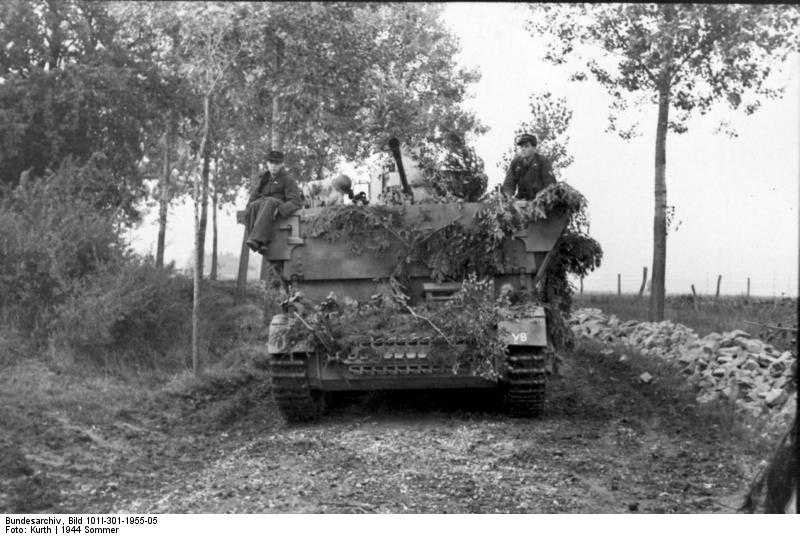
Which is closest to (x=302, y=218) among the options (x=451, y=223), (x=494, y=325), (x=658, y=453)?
(x=451, y=223)

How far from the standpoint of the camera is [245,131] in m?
13.0

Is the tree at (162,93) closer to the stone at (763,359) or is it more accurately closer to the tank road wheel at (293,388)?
the tank road wheel at (293,388)

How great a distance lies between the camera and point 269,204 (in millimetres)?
8961

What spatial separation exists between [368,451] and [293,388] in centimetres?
157

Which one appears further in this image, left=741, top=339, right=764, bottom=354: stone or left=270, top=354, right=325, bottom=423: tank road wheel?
left=741, top=339, right=764, bottom=354: stone

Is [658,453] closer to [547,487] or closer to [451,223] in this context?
[547,487]

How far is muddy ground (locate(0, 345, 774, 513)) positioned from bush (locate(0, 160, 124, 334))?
1.29 m

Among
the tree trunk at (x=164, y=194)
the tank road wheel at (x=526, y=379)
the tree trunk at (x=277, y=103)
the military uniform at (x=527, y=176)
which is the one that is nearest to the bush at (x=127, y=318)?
the tree trunk at (x=164, y=194)

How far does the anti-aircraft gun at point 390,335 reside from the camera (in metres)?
7.97

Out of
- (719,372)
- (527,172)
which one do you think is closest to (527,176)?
(527,172)

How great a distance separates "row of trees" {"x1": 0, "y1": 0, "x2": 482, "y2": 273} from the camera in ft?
30.9

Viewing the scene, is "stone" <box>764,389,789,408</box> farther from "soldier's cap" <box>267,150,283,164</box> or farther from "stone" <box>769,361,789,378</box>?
"soldier's cap" <box>267,150,283,164</box>

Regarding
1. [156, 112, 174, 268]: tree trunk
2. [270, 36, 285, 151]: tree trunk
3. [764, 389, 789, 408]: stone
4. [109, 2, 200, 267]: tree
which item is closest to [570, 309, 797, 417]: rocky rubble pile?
[764, 389, 789, 408]: stone

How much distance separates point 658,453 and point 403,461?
185cm
